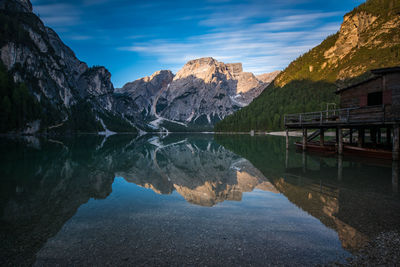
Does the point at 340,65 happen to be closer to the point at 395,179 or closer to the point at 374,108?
the point at 374,108

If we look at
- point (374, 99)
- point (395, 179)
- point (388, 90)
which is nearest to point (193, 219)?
point (395, 179)

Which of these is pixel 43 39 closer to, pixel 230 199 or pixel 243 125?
pixel 243 125

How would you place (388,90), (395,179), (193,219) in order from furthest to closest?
(388,90)
(395,179)
(193,219)

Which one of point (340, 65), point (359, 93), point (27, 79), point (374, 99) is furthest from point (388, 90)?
point (27, 79)

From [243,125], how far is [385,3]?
456ft

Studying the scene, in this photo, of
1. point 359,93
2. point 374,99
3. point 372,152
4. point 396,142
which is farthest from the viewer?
point 359,93

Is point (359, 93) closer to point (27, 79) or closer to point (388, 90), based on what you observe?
point (388, 90)

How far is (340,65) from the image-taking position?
16950 centimetres

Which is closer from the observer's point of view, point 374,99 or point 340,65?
point 374,99

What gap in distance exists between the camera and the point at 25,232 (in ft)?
28.8

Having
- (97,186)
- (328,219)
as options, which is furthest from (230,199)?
(97,186)

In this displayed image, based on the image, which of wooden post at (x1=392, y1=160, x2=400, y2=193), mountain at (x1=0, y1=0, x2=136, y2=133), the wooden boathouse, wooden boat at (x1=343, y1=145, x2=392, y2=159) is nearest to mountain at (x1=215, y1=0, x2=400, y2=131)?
the wooden boathouse

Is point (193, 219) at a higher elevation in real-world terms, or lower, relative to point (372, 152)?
lower

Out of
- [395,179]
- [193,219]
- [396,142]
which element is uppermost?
[396,142]
